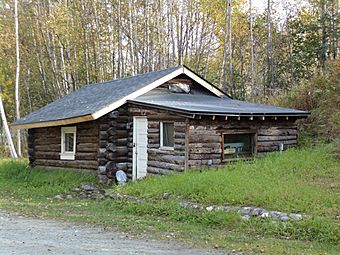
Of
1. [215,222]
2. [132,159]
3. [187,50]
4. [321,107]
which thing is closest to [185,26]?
[187,50]

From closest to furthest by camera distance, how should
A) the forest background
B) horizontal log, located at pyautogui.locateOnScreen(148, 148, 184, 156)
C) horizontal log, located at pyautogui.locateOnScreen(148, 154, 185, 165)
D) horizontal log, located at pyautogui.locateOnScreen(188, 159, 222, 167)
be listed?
horizontal log, located at pyautogui.locateOnScreen(188, 159, 222, 167), horizontal log, located at pyautogui.locateOnScreen(148, 154, 185, 165), horizontal log, located at pyautogui.locateOnScreen(148, 148, 184, 156), the forest background

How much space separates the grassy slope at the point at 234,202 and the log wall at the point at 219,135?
88 cm

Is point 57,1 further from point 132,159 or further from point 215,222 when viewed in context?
point 215,222

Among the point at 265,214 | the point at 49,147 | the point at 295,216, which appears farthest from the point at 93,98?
the point at 295,216

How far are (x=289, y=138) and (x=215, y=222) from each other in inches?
314

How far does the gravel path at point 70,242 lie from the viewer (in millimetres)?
6393

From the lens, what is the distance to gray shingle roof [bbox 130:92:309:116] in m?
12.5

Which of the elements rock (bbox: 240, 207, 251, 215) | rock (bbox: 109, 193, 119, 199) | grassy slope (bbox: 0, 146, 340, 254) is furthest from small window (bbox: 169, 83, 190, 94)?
rock (bbox: 240, 207, 251, 215)

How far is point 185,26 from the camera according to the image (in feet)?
93.6

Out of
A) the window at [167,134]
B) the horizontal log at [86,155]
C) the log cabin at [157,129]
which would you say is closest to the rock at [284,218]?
the log cabin at [157,129]

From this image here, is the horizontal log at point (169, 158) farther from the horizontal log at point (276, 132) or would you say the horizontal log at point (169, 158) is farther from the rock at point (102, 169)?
the horizontal log at point (276, 132)

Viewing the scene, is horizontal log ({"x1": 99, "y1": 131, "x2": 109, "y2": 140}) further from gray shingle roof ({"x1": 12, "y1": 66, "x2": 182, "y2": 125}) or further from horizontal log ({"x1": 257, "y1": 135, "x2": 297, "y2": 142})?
horizontal log ({"x1": 257, "y1": 135, "x2": 297, "y2": 142})

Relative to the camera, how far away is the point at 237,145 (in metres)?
13.8

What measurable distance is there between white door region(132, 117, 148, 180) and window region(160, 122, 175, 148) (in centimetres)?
71
